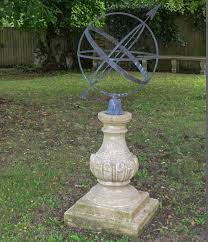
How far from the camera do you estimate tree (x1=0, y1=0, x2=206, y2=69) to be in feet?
30.0

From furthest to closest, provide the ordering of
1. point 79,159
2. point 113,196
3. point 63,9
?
point 63,9 < point 79,159 < point 113,196

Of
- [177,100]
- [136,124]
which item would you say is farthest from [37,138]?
[177,100]

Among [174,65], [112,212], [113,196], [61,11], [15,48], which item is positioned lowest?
[112,212]

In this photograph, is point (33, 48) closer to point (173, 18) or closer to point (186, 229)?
point (173, 18)

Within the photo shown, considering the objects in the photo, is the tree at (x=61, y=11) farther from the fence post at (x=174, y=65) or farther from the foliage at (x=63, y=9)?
the fence post at (x=174, y=65)

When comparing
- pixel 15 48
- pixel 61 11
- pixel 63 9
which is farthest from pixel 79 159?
pixel 15 48

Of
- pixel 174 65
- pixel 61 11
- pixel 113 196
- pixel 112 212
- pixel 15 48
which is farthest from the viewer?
pixel 15 48

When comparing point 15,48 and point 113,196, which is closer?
point 113,196

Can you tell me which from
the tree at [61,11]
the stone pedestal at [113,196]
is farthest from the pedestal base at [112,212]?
the tree at [61,11]

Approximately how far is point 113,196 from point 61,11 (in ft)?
39.8

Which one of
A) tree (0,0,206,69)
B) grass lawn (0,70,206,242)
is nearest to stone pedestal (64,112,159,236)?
grass lawn (0,70,206,242)

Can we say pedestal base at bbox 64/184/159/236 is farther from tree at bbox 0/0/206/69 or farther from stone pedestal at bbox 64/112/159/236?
tree at bbox 0/0/206/69

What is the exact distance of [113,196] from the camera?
4652 millimetres

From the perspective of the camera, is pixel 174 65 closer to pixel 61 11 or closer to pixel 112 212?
pixel 61 11
